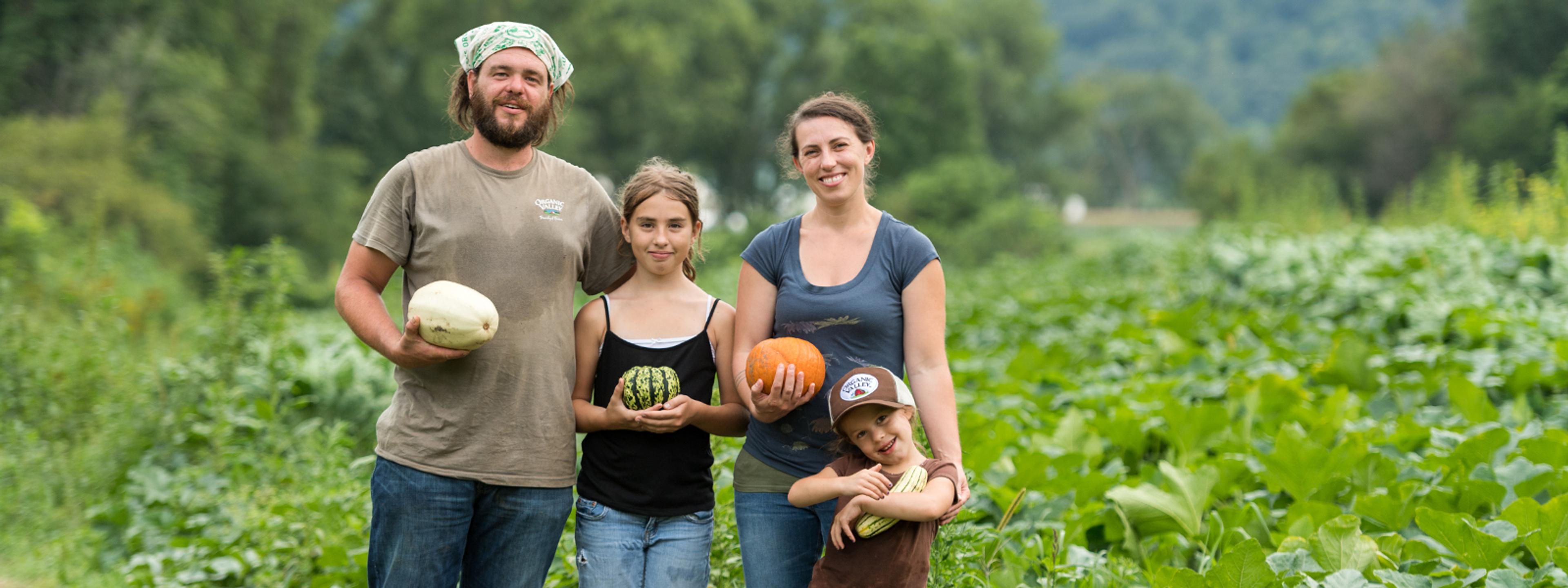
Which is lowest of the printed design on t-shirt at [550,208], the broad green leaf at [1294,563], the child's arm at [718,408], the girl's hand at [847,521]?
the broad green leaf at [1294,563]

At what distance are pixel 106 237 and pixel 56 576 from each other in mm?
16540

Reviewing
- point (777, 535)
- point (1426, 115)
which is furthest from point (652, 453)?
point (1426, 115)

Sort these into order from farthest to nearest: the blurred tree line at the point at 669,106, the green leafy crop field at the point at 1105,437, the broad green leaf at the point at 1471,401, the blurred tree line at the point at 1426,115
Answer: the blurred tree line at the point at 1426,115 → the blurred tree line at the point at 669,106 → the broad green leaf at the point at 1471,401 → the green leafy crop field at the point at 1105,437

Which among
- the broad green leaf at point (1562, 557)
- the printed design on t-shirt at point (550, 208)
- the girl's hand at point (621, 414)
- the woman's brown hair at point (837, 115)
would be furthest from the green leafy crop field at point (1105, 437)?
the printed design on t-shirt at point (550, 208)

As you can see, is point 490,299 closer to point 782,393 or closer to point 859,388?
point 782,393

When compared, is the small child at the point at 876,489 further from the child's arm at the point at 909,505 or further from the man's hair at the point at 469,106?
the man's hair at the point at 469,106

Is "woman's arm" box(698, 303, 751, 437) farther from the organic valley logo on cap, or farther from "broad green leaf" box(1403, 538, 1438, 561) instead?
"broad green leaf" box(1403, 538, 1438, 561)

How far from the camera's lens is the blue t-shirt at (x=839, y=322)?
3070 mm

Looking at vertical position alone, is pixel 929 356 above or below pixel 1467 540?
above

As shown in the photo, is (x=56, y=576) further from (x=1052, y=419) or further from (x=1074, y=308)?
(x=1074, y=308)

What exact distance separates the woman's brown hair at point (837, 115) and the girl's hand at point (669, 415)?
0.74 metres

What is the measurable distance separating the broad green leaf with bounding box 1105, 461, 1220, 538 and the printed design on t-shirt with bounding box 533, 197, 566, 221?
239 centimetres

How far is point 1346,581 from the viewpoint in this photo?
3.31 meters

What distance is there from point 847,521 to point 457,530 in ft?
3.72
